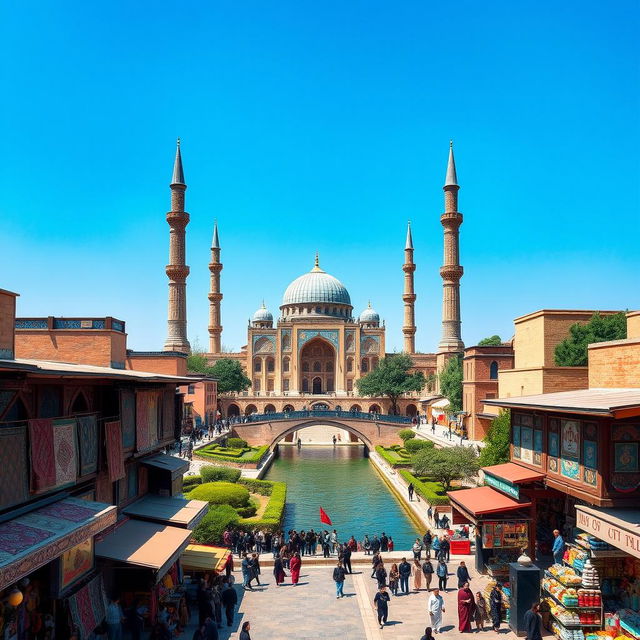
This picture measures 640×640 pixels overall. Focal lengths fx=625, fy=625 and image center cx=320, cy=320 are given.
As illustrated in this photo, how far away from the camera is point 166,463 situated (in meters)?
15.6

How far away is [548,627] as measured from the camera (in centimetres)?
1127

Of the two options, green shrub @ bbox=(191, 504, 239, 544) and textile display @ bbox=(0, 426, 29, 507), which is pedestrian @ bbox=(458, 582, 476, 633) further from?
green shrub @ bbox=(191, 504, 239, 544)

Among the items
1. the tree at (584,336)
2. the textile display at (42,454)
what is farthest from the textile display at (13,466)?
the tree at (584,336)

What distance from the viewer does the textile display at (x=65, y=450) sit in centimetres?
970

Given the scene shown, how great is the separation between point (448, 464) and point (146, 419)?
1547 centimetres

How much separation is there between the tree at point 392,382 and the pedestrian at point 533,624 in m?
44.9

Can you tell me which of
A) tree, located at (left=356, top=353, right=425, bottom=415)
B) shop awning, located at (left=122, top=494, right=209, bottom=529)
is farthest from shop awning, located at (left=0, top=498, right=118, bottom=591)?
tree, located at (left=356, top=353, right=425, bottom=415)

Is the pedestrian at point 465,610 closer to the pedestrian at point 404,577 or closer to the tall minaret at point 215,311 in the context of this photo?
the pedestrian at point 404,577

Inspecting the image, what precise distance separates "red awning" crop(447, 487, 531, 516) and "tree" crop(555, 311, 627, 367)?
11326 millimetres

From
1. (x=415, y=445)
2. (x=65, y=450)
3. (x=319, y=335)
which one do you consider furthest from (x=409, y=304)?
(x=65, y=450)

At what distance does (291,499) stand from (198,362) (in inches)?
1288

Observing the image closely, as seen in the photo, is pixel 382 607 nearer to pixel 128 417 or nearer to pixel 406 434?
pixel 128 417

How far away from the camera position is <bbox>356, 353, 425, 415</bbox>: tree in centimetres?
5541

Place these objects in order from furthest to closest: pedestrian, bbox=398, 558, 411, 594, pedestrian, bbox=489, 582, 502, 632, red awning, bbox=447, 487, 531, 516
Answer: pedestrian, bbox=398, 558, 411, 594 < red awning, bbox=447, 487, 531, 516 < pedestrian, bbox=489, 582, 502, 632
